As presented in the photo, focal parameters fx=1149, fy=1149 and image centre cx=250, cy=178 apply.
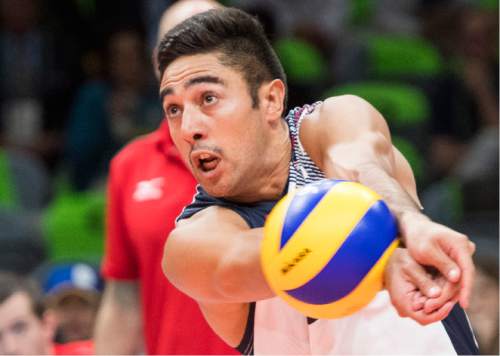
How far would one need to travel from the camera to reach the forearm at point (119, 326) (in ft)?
12.4

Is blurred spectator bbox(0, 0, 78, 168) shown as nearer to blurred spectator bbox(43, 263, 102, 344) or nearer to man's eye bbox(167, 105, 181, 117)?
blurred spectator bbox(43, 263, 102, 344)

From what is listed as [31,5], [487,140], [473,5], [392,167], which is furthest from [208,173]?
[473,5]

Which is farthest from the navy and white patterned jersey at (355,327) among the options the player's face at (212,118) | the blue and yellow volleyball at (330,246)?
the blue and yellow volleyball at (330,246)

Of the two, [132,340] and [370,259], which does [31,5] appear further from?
[370,259]

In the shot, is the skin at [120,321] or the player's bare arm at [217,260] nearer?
the player's bare arm at [217,260]

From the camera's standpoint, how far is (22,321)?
4621 millimetres

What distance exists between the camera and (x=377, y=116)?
104 inches

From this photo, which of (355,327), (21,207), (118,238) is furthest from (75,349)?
(355,327)

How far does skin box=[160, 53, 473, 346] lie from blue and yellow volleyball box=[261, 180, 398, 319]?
0.08 metres

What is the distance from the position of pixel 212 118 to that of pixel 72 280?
319cm

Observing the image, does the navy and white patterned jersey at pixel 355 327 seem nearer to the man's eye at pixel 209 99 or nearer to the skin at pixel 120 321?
the man's eye at pixel 209 99

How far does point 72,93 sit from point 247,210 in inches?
186

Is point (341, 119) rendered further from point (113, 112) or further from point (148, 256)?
point (113, 112)

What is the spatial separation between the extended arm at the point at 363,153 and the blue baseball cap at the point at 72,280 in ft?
9.56
